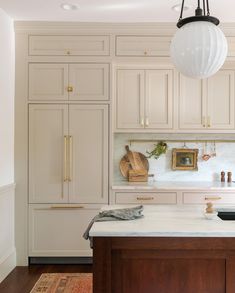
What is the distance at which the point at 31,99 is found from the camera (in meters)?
3.73

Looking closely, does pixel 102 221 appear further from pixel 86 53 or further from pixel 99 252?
pixel 86 53

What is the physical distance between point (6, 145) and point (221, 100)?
8.30 ft

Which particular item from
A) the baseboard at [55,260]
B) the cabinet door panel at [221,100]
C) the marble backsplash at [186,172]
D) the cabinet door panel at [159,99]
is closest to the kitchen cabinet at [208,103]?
the cabinet door panel at [221,100]

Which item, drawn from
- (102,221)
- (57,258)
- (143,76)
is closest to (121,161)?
(143,76)

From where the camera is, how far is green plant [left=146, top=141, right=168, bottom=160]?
424 cm

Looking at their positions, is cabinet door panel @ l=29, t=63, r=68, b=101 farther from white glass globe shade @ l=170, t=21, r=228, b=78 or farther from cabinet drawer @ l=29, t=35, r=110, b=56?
white glass globe shade @ l=170, t=21, r=228, b=78

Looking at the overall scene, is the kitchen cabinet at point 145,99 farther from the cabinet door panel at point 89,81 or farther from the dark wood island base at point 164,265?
the dark wood island base at point 164,265

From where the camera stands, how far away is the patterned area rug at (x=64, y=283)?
122 inches

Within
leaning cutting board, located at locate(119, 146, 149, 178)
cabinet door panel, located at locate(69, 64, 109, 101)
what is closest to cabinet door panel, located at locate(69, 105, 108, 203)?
cabinet door panel, located at locate(69, 64, 109, 101)

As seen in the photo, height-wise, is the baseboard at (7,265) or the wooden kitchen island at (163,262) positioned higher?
the wooden kitchen island at (163,262)

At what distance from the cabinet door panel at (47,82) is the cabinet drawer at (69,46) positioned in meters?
0.16

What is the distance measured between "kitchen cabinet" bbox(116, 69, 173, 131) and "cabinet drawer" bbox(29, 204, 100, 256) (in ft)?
3.68

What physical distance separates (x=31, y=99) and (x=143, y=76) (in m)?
1.34

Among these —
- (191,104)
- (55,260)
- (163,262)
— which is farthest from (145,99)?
(163,262)
